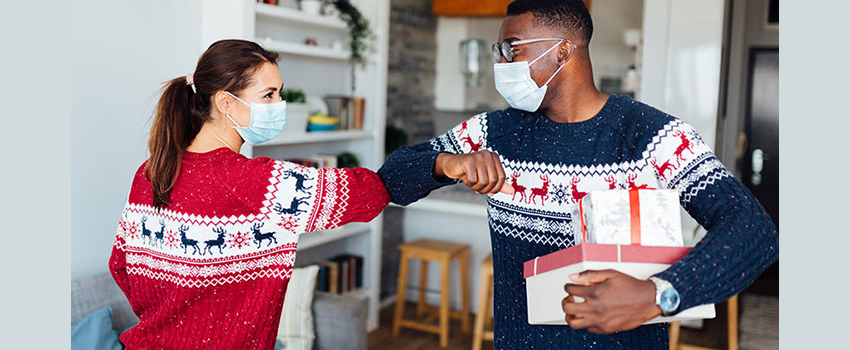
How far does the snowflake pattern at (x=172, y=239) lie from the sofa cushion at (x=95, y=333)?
99 cm

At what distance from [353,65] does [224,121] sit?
2366 millimetres

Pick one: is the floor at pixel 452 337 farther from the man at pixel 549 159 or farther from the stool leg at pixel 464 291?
the man at pixel 549 159

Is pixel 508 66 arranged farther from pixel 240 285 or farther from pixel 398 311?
pixel 398 311

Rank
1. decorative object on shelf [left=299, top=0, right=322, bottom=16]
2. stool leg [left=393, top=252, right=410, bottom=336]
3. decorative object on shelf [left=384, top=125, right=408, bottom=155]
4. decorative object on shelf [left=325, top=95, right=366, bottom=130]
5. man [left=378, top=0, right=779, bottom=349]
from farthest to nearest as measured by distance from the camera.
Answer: decorative object on shelf [left=384, top=125, right=408, bottom=155], stool leg [left=393, top=252, right=410, bottom=336], decorative object on shelf [left=325, top=95, right=366, bottom=130], decorative object on shelf [left=299, top=0, right=322, bottom=16], man [left=378, top=0, right=779, bottom=349]

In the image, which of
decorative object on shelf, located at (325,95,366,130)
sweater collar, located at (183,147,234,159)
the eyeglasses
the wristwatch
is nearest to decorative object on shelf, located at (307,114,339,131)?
decorative object on shelf, located at (325,95,366,130)

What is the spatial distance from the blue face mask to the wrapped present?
79cm

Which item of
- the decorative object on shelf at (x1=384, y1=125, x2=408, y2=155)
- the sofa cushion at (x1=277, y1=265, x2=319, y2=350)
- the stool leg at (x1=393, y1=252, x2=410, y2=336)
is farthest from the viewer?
the decorative object on shelf at (x1=384, y1=125, x2=408, y2=155)

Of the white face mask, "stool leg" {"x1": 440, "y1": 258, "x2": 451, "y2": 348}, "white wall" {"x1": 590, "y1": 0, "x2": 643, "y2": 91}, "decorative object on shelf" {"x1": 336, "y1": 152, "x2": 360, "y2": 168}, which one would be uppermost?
"white wall" {"x1": 590, "y1": 0, "x2": 643, "y2": 91}

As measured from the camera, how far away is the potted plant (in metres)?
3.15

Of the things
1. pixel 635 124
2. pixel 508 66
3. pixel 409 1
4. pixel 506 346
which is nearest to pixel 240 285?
pixel 506 346

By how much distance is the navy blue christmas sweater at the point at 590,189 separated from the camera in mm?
974

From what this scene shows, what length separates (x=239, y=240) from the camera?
1.33 meters

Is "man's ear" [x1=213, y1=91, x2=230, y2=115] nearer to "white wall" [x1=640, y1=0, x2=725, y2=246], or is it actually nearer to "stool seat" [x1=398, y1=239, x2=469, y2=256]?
"stool seat" [x1=398, y1=239, x2=469, y2=256]

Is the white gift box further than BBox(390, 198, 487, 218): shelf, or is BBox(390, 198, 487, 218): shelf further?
BBox(390, 198, 487, 218): shelf
